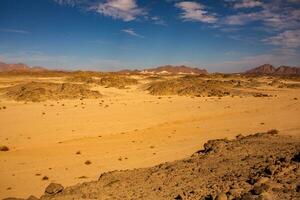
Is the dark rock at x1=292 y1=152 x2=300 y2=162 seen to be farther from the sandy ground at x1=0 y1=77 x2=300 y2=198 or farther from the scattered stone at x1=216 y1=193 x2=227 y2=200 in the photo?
the sandy ground at x1=0 y1=77 x2=300 y2=198

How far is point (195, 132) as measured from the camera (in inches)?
1072

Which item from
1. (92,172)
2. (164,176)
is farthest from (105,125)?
(164,176)

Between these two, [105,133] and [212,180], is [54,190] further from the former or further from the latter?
[105,133]

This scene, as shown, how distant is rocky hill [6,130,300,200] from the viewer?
372 inches

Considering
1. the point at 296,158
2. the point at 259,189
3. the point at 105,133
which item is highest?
the point at 296,158

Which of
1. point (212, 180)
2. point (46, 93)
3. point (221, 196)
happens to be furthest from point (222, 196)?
point (46, 93)

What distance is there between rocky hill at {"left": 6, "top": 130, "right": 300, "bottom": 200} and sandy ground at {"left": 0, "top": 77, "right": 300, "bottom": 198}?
4047mm

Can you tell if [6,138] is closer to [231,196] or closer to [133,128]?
[133,128]

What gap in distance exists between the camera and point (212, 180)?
10852mm

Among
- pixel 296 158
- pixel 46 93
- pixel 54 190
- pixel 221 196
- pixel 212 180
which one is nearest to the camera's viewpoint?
pixel 221 196

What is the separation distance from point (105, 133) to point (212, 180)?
672 inches

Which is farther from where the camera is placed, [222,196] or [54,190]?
[54,190]

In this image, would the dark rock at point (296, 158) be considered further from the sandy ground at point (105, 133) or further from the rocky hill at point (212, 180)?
the sandy ground at point (105, 133)

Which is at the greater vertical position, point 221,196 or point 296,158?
point 296,158
